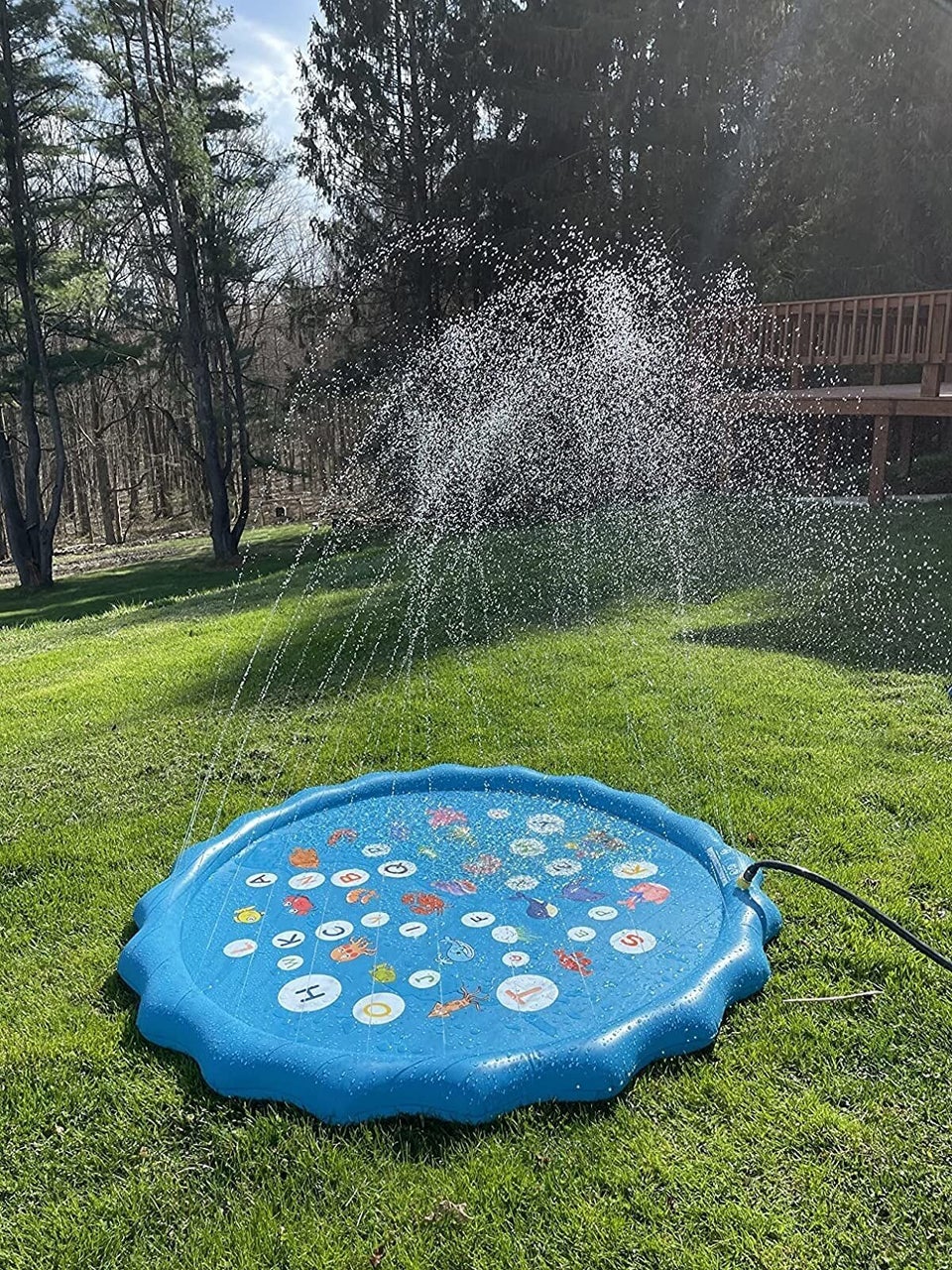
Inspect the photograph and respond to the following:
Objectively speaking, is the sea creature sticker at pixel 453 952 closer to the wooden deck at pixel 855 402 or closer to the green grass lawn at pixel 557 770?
the green grass lawn at pixel 557 770

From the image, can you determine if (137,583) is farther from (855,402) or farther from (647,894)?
(647,894)

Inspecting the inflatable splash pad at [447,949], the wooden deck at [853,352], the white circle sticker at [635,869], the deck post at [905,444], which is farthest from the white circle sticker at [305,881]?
the deck post at [905,444]

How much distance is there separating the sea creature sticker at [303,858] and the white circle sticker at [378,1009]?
81 cm

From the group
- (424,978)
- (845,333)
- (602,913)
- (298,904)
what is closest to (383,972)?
(424,978)

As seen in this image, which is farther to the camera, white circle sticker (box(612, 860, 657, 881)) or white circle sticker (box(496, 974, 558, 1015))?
white circle sticker (box(612, 860, 657, 881))

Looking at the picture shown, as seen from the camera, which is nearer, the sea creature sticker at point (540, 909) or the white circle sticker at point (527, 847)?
the sea creature sticker at point (540, 909)

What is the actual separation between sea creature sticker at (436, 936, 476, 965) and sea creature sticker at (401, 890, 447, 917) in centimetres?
16

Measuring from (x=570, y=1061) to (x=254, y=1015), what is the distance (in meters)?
0.85

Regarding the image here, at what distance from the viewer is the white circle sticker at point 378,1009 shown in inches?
95.9

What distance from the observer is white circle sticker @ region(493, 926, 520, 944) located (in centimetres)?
277

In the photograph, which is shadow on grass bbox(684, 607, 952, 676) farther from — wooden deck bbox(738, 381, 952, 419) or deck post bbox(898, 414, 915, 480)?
deck post bbox(898, 414, 915, 480)

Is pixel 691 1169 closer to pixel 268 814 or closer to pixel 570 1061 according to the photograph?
pixel 570 1061

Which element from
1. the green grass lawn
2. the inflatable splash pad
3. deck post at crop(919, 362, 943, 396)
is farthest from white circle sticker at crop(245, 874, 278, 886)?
deck post at crop(919, 362, 943, 396)

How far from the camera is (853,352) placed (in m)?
9.27
